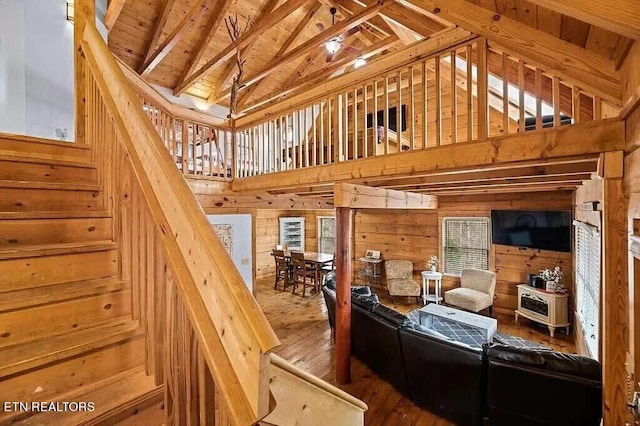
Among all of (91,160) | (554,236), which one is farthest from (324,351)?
(554,236)

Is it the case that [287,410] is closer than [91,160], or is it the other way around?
[287,410]

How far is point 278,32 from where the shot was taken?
21.2 ft

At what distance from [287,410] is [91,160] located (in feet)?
6.53

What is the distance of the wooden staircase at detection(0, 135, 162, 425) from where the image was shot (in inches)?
38.9

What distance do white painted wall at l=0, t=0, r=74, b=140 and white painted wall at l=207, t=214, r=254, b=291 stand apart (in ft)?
7.90

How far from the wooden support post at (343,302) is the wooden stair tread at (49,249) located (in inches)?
88.0

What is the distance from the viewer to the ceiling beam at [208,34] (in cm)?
509

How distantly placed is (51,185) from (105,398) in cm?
118

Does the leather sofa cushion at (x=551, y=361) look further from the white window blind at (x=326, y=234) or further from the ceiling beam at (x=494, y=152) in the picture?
the white window blind at (x=326, y=234)

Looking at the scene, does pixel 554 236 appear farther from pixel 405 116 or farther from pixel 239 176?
pixel 239 176

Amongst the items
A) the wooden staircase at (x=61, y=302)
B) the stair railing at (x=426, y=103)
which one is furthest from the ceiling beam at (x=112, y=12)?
the wooden staircase at (x=61, y=302)

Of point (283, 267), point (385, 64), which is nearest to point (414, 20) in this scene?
point (385, 64)

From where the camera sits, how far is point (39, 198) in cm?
155

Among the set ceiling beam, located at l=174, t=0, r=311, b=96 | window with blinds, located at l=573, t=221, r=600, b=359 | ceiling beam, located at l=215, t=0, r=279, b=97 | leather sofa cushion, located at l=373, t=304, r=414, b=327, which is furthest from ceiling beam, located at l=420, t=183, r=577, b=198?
ceiling beam, located at l=215, t=0, r=279, b=97
